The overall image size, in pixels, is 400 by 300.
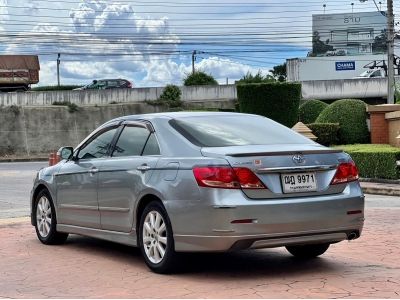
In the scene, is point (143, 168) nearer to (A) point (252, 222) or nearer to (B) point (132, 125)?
(B) point (132, 125)

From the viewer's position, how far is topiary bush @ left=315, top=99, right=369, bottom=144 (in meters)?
24.1

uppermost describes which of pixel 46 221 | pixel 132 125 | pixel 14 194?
pixel 132 125

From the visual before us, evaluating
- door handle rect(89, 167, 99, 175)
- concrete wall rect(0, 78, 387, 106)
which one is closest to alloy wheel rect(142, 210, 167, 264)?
door handle rect(89, 167, 99, 175)

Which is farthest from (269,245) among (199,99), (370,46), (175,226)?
(370,46)

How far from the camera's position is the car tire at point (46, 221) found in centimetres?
861

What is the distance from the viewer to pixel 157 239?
21.5ft

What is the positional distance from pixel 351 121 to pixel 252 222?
19.0 meters

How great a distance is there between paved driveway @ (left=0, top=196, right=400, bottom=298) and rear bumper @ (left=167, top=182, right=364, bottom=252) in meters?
0.38

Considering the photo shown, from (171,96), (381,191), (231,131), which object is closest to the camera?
(231,131)

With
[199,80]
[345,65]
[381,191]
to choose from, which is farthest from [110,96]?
[345,65]

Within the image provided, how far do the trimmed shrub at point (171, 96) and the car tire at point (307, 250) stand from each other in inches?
1557

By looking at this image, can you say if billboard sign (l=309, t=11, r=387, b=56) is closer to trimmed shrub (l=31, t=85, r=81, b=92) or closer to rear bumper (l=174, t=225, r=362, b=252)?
trimmed shrub (l=31, t=85, r=81, b=92)

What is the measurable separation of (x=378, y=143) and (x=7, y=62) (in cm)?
3684

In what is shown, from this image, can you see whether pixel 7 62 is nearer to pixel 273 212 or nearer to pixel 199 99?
pixel 199 99
